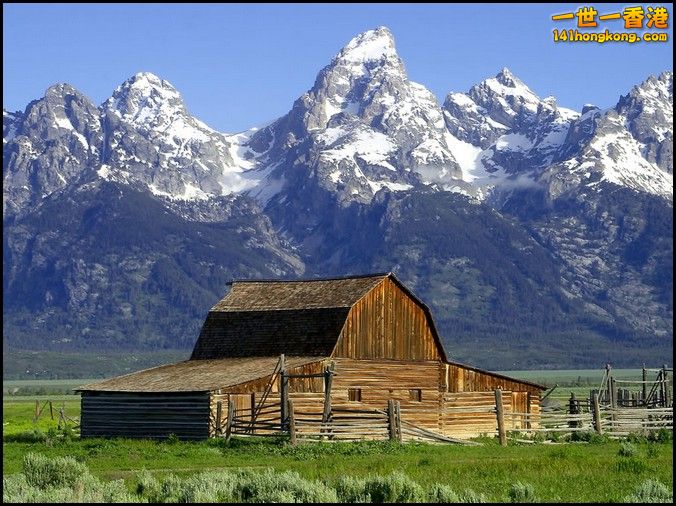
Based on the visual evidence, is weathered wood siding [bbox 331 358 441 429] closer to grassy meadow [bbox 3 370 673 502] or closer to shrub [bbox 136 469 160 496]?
grassy meadow [bbox 3 370 673 502]

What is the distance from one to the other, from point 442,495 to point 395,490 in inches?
35.4

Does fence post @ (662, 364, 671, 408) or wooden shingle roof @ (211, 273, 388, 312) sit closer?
wooden shingle roof @ (211, 273, 388, 312)

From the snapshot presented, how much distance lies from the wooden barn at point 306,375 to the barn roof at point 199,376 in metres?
0.08

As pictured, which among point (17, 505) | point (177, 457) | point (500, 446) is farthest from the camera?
point (500, 446)

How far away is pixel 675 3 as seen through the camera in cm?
2528

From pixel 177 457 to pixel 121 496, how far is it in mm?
17284

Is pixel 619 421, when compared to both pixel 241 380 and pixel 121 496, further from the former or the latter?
pixel 121 496

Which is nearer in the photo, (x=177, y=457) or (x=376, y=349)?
(x=177, y=457)

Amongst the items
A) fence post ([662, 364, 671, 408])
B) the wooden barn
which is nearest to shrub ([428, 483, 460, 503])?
the wooden barn

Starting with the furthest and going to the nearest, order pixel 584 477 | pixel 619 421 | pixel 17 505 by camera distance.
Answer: pixel 619 421 → pixel 584 477 → pixel 17 505

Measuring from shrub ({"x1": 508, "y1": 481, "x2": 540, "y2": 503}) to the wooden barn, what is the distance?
78.0 ft

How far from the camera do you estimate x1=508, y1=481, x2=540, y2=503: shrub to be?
89.5ft

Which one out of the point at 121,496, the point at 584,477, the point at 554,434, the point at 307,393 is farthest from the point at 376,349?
the point at 121,496

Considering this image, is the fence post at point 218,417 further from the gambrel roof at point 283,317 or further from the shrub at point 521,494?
the shrub at point 521,494
